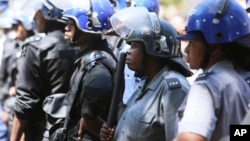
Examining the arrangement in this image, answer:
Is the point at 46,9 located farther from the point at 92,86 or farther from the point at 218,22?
the point at 218,22

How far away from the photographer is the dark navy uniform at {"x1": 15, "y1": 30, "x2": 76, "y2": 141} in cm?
643

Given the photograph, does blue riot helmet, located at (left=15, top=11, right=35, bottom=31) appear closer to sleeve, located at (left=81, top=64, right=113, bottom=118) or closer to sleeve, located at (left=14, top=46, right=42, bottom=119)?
sleeve, located at (left=14, top=46, right=42, bottom=119)

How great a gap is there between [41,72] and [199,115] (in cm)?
294

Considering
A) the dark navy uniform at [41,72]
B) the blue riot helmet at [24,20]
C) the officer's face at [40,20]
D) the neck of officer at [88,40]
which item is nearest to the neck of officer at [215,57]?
the neck of officer at [88,40]

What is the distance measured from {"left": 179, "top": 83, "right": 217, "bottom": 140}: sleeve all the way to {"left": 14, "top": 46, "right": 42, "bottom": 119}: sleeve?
9.27 feet

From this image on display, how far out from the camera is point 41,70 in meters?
6.45

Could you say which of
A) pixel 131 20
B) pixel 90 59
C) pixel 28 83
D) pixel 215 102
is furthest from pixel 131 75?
pixel 215 102

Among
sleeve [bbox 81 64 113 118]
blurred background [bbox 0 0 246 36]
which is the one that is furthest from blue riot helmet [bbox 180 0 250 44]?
blurred background [bbox 0 0 246 36]

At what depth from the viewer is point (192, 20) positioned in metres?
4.23

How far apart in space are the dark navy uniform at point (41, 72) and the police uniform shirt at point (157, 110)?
169 cm

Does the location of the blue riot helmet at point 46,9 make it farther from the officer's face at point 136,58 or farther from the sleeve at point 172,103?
the sleeve at point 172,103

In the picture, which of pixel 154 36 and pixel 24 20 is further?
pixel 24 20

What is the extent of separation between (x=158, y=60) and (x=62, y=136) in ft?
3.83

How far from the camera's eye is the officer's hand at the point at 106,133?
5109mm
